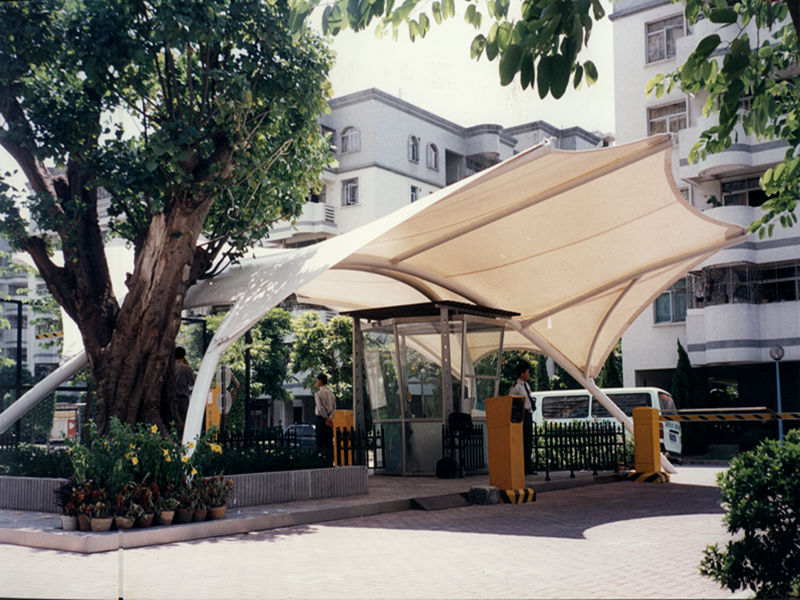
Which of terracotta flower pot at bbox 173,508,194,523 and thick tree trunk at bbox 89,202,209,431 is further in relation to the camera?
thick tree trunk at bbox 89,202,209,431

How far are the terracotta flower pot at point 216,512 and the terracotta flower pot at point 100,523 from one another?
131 centimetres

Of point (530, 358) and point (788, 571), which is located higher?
point (530, 358)

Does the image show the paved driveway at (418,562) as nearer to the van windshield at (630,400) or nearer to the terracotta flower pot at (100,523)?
the terracotta flower pot at (100,523)

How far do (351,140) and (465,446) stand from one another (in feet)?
109

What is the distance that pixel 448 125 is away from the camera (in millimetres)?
53438

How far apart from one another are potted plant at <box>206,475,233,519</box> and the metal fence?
7.53 meters

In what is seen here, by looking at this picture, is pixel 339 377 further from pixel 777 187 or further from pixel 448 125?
pixel 777 187


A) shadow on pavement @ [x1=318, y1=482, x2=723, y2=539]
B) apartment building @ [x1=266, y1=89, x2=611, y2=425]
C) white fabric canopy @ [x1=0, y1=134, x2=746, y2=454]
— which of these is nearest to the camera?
shadow on pavement @ [x1=318, y1=482, x2=723, y2=539]

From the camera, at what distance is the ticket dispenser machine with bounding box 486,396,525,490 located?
45.9 feet

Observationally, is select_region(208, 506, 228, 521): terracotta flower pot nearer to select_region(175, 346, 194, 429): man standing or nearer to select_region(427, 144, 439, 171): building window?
select_region(175, 346, 194, 429): man standing

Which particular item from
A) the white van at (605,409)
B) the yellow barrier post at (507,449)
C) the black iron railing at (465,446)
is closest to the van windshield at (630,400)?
the white van at (605,409)

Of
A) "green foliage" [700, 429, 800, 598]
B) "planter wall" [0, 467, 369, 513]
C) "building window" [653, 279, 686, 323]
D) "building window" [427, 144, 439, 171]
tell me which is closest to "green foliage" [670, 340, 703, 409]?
"building window" [653, 279, 686, 323]

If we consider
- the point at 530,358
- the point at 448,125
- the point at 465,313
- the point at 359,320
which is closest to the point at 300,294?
the point at 359,320

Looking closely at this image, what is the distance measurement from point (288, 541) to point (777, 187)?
736 centimetres
